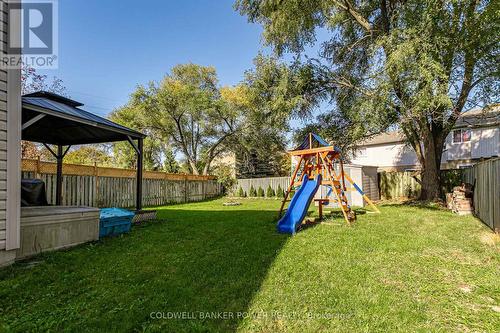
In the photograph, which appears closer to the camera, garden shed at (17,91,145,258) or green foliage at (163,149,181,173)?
garden shed at (17,91,145,258)

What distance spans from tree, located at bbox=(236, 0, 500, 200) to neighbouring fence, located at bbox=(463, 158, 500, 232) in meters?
2.30

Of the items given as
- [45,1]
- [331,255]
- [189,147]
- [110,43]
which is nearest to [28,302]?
[331,255]

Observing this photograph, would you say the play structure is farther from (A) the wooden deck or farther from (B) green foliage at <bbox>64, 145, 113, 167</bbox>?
(B) green foliage at <bbox>64, 145, 113, 167</bbox>

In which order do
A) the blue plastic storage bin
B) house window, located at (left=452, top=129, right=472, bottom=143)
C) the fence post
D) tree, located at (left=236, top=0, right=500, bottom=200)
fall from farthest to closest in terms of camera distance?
house window, located at (left=452, top=129, right=472, bottom=143) → the fence post → tree, located at (left=236, top=0, right=500, bottom=200) → the blue plastic storage bin

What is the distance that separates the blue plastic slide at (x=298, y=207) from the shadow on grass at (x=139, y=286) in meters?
0.77

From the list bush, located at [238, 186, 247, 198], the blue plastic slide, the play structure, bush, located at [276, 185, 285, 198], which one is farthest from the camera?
bush, located at [238, 186, 247, 198]

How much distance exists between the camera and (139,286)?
3.22 metres

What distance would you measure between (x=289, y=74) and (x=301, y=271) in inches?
383

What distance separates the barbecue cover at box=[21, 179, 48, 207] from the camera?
6691 mm

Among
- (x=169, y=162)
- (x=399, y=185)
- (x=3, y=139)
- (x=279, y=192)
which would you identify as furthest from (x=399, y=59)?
(x=169, y=162)

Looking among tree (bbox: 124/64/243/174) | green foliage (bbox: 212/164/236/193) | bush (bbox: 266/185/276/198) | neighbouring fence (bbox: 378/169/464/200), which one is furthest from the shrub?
neighbouring fence (bbox: 378/169/464/200)

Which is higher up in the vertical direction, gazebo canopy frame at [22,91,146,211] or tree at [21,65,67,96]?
tree at [21,65,67,96]

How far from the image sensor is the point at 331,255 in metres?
4.41

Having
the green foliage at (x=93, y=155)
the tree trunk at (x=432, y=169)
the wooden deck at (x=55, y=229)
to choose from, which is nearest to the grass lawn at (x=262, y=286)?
the wooden deck at (x=55, y=229)
